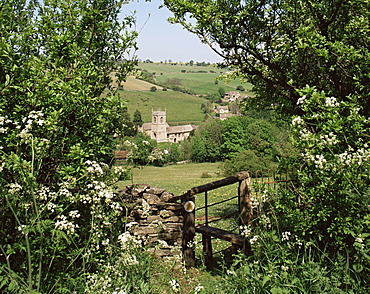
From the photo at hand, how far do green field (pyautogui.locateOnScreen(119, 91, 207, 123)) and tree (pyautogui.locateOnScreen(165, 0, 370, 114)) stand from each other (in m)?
123

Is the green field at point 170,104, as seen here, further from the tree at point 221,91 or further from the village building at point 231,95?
the tree at point 221,91

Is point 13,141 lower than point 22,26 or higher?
lower

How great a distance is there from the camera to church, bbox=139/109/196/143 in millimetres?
124000

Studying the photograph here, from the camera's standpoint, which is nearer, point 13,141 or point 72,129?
point 13,141

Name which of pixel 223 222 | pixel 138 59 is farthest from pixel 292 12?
pixel 223 222

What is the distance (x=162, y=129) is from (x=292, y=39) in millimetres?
118110

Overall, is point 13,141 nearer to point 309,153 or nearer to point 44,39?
point 44,39

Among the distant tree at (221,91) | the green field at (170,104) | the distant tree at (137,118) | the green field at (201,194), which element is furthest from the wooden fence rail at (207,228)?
the distant tree at (221,91)

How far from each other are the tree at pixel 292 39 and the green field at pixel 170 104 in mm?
122698

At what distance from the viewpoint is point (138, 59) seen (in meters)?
6.15

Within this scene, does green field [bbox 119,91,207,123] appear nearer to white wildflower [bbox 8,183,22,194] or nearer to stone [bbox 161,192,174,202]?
stone [bbox 161,192,174,202]

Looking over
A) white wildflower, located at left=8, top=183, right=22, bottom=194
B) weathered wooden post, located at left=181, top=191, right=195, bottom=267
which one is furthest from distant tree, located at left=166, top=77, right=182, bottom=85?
white wildflower, located at left=8, top=183, right=22, bottom=194

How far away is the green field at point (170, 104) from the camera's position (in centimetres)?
13612

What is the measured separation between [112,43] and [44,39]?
119cm
